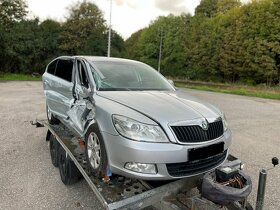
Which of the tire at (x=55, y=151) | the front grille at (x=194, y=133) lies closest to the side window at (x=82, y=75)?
the tire at (x=55, y=151)

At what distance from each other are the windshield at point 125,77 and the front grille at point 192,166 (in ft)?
4.33

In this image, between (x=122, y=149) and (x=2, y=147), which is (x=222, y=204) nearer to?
(x=122, y=149)

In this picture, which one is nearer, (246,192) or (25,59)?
(246,192)

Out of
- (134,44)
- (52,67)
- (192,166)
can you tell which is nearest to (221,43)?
(134,44)

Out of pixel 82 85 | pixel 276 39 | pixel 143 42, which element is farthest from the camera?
pixel 143 42

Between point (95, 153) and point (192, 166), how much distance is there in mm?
1061

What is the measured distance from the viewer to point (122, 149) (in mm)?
2342

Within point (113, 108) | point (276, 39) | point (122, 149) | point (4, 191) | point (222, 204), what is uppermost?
point (276, 39)

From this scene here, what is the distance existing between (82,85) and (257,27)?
3172 centimetres

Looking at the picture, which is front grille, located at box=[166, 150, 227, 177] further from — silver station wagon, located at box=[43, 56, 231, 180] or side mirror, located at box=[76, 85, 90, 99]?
side mirror, located at box=[76, 85, 90, 99]

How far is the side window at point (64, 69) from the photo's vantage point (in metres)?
4.13

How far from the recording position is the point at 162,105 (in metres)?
2.69

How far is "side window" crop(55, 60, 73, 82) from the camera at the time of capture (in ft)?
13.5

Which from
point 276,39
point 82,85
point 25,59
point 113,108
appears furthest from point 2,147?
point 276,39
